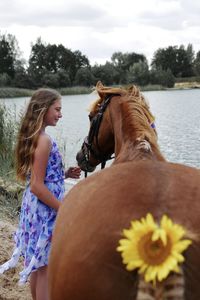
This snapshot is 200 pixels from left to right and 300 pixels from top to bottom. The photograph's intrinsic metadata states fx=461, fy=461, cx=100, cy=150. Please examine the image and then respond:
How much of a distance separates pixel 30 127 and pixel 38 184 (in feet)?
1.32

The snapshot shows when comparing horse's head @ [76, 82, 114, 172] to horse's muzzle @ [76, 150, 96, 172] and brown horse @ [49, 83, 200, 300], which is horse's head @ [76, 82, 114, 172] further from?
brown horse @ [49, 83, 200, 300]

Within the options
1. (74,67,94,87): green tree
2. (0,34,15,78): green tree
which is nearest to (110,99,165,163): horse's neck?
(74,67,94,87): green tree

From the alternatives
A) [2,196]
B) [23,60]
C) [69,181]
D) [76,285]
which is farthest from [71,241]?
[23,60]

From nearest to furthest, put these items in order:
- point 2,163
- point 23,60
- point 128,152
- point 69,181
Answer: point 128,152 → point 2,163 → point 69,181 → point 23,60

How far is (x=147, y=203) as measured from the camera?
5.09ft

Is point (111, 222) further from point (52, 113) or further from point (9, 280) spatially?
point (9, 280)

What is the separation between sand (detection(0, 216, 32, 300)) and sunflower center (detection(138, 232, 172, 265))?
104 inches

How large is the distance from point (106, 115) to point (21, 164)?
0.70 metres

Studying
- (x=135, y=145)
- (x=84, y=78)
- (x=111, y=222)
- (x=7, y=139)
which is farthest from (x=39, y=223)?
(x=84, y=78)

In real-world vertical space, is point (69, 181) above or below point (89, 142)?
below

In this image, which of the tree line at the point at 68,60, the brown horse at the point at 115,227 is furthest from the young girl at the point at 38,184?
the tree line at the point at 68,60

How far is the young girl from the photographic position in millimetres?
2883

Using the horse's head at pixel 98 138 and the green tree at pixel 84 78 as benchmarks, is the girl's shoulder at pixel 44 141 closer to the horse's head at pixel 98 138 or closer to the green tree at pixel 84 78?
Result: the horse's head at pixel 98 138

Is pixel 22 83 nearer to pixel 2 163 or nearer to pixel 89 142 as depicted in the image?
pixel 2 163
